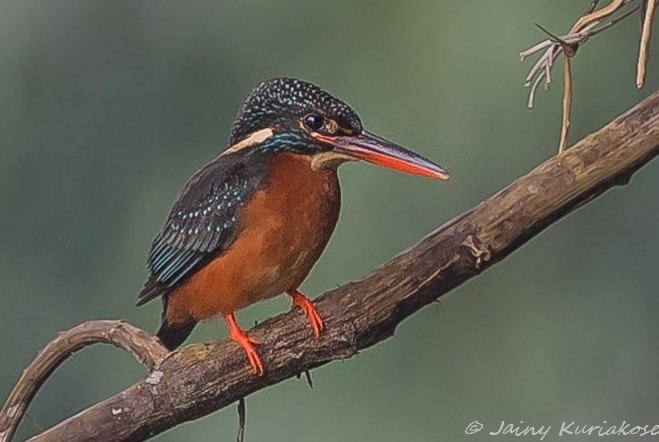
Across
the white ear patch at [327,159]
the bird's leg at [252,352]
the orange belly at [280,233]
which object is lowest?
the bird's leg at [252,352]

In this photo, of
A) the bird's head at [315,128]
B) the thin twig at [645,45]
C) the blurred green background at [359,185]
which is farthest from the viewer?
the blurred green background at [359,185]

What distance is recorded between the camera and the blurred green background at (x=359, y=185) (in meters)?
1.35

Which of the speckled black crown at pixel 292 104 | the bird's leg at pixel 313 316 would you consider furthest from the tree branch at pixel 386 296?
the speckled black crown at pixel 292 104

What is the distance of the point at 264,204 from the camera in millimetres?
859

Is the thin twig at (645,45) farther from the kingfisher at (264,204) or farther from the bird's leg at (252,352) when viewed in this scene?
the bird's leg at (252,352)

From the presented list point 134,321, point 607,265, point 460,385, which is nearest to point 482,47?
point 607,265

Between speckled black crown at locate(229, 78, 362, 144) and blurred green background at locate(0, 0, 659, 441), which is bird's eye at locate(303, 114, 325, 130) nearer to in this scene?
speckled black crown at locate(229, 78, 362, 144)

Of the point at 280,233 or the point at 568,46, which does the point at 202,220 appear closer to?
the point at 280,233

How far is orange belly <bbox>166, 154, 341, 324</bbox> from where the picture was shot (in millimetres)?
851

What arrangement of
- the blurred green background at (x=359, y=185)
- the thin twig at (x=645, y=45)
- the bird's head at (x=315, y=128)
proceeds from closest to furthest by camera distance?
the thin twig at (x=645, y=45) → the bird's head at (x=315, y=128) → the blurred green background at (x=359, y=185)

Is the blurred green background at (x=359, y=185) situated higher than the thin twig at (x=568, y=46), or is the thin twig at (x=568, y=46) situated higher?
the blurred green background at (x=359, y=185)

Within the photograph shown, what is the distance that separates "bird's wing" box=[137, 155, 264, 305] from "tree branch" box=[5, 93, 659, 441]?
0.10m

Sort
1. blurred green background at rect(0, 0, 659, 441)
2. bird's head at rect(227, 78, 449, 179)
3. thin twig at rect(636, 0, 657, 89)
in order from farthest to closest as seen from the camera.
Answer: blurred green background at rect(0, 0, 659, 441) → bird's head at rect(227, 78, 449, 179) → thin twig at rect(636, 0, 657, 89)

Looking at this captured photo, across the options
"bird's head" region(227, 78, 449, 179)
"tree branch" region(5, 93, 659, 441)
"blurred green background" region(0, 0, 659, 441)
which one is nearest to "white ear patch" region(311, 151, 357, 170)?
"bird's head" region(227, 78, 449, 179)
